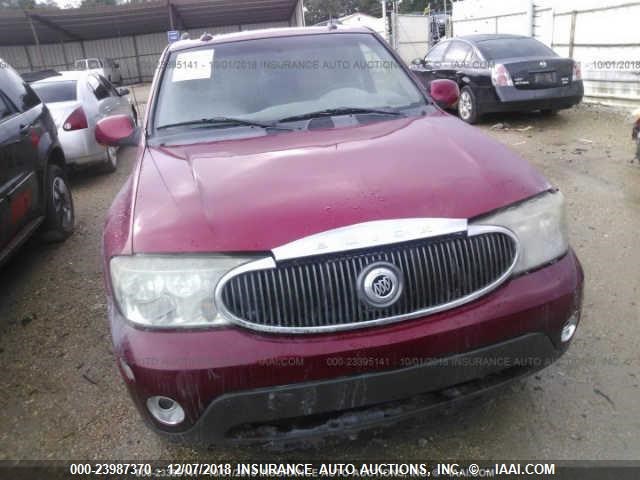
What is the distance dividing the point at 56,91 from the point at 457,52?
6.75m

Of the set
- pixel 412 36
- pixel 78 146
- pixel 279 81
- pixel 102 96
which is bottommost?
pixel 412 36

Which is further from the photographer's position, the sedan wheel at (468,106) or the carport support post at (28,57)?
the carport support post at (28,57)

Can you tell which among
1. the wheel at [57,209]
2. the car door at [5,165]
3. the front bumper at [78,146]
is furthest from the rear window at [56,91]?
the car door at [5,165]

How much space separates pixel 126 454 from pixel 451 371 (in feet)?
4.75

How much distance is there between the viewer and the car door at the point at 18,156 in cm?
379

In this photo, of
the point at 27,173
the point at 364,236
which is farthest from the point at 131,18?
the point at 364,236

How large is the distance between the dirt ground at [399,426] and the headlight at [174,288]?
2.65 feet

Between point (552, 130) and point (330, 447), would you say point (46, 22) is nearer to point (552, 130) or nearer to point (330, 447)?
point (552, 130)

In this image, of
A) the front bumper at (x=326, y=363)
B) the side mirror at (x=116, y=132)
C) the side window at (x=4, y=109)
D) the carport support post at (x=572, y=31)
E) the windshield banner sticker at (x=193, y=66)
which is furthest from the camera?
the carport support post at (x=572, y=31)

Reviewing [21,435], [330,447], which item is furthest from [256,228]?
[21,435]

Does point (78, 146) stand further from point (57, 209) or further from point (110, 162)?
point (57, 209)

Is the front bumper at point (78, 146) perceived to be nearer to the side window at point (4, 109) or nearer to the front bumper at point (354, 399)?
the side window at point (4, 109)

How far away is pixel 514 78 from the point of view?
8.34m

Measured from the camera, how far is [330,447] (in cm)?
225
